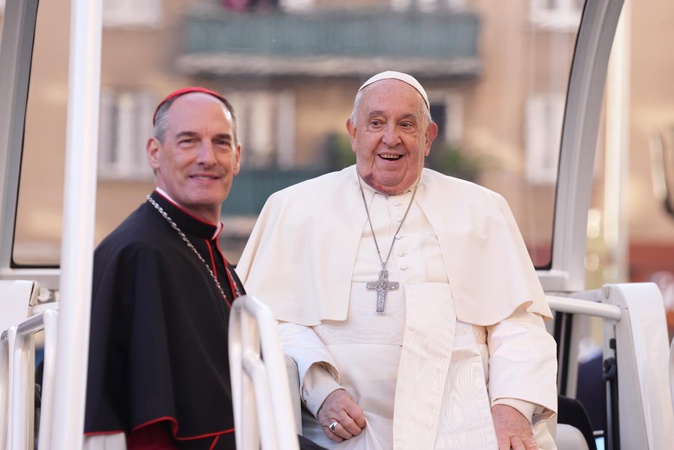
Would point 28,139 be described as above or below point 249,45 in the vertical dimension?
below

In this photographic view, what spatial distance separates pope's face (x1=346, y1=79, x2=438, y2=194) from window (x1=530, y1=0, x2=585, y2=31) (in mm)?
1726

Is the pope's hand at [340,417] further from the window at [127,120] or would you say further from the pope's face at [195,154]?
the window at [127,120]

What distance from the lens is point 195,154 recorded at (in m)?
3.52

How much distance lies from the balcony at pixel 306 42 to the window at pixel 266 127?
1.07ft

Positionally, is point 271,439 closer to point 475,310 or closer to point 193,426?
point 193,426

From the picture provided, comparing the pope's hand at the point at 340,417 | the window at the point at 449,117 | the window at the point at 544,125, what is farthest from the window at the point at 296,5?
the pope's hand at the point at 340,417

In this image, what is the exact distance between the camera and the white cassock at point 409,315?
4234mm

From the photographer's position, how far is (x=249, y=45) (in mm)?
7395

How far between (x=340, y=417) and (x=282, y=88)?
9.51 metres

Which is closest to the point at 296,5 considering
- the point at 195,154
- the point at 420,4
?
the point at 420,4

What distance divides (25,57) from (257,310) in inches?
126

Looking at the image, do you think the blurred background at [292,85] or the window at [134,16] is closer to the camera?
the blurred background at [292,85]

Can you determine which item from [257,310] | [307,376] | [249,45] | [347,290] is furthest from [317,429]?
[249,45]

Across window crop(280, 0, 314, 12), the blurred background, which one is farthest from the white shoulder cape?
window crop(280, 0, 314, 12)
